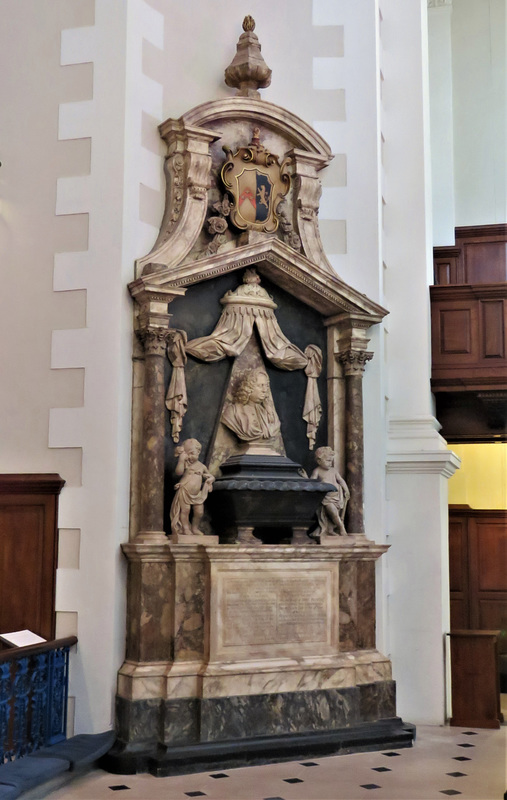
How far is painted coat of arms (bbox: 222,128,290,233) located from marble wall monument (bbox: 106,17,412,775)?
1 cm

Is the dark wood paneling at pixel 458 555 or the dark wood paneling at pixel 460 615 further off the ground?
the dark wood paneling at pixel 458 555

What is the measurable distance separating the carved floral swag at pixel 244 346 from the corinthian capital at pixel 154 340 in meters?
0.15

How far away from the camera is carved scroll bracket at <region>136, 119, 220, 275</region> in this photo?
662cm

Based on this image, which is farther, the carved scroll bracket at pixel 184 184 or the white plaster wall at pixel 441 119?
the white plaster wall at pixel 441 119

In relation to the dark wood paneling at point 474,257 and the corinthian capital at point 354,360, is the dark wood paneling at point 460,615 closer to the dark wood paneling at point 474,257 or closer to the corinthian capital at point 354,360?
the dark wood paneling at point 474,257

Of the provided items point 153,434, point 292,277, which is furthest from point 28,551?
point 292,277

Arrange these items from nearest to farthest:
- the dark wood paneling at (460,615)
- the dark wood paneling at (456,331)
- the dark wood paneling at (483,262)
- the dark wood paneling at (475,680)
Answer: the dark wood paneling at (475,680)
the dark wood paneling at (456,331)
the dark wood paneling at (483,262)
the dark wood paneling at (460,615)

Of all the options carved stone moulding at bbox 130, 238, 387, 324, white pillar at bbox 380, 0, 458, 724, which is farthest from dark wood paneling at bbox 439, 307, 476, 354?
carved stone moulding at bbox 130, 238, 387, 324

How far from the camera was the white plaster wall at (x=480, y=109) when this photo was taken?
11.2 metres

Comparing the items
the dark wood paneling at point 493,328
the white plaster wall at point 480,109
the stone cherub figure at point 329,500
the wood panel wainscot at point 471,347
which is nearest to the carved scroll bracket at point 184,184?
the stone cherub figure at point 329,500

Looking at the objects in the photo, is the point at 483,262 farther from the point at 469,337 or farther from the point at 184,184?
the point at 184,184

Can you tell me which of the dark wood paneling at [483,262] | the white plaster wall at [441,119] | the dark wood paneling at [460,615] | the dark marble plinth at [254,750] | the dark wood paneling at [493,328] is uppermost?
the white plaster wall at [441,119]

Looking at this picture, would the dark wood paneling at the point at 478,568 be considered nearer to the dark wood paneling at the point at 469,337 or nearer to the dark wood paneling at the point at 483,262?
the dark wood paneling at the point at 483,262

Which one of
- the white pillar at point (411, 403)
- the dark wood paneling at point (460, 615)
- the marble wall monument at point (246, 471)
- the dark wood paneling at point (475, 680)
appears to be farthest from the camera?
the dark wood paneling at point (460, 615)
